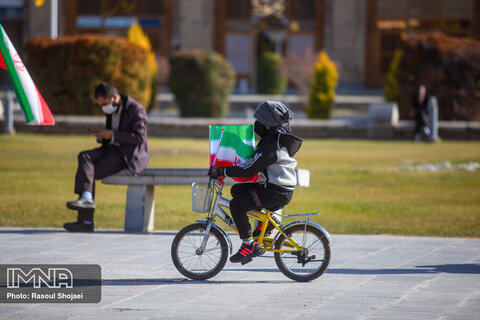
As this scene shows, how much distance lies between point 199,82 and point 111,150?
16624mm

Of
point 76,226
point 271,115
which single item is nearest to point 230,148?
point 271,115

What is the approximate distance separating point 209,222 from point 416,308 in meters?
1.80

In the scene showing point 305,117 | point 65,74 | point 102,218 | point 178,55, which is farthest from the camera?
point 305,117

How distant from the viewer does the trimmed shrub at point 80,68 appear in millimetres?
22938

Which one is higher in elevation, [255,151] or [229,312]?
[255,151]

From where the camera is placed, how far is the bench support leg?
937cm

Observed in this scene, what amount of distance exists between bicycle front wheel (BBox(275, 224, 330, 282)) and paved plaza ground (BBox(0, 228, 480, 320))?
0.33 ft

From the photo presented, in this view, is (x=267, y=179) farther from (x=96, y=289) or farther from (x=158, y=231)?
(x=158, y=231)

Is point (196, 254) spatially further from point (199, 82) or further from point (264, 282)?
point (199, 82)

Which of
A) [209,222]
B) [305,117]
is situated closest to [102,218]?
[209,222]

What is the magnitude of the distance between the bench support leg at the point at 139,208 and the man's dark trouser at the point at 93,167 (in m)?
0.31

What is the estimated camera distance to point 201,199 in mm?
6840

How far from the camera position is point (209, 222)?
22.3 feet

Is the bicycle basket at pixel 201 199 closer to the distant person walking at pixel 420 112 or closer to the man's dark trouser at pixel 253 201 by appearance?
the man's dark trouser at pixel 253 201
